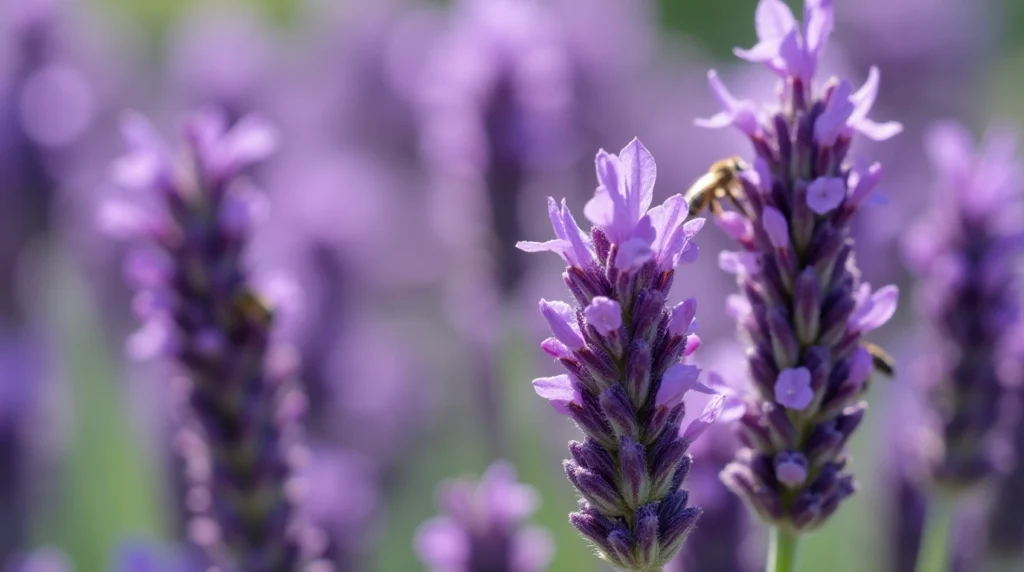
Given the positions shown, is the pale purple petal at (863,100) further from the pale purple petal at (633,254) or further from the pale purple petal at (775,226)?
the pale purple petal at (633,254)

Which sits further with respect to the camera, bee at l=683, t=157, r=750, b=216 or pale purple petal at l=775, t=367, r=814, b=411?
bee at l=683, t=157, r=750, b=216

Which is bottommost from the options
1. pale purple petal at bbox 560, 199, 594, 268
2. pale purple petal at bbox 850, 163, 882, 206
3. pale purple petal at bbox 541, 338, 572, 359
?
pale purple petal at bbox 541, 338, 572, 359

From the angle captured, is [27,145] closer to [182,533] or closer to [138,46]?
[182,533]

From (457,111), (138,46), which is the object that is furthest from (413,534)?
(138,46)

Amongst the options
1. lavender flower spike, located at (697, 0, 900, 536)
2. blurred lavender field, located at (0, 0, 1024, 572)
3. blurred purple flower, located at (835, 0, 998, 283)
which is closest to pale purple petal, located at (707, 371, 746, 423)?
lavender flower spike, located at (697, 0, 900, 536)

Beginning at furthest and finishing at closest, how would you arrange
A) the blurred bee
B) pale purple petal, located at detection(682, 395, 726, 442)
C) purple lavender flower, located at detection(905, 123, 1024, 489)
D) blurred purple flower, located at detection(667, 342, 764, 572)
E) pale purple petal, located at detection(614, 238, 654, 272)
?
blurred purple flower, located at detection(667, 342, 764, 572) → purple lavender flower, located at detection(905, 123, 1024, 489) → the blurred bee → pale purple petal, located at detection(682, 395, 726, 442) → pale purple petal, located at detection(614, 238, 654, 272)

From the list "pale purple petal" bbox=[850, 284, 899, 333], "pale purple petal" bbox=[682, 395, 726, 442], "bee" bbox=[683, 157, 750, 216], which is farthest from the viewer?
"bee" bbox=[683, 157, 750, 216]

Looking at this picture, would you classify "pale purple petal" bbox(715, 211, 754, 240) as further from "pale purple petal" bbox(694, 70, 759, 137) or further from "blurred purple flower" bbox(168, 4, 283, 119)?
"blurred purple flower" bbox(168, 4, 283, 119)

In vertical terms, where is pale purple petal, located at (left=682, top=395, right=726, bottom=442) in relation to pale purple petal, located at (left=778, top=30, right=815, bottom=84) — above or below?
below
